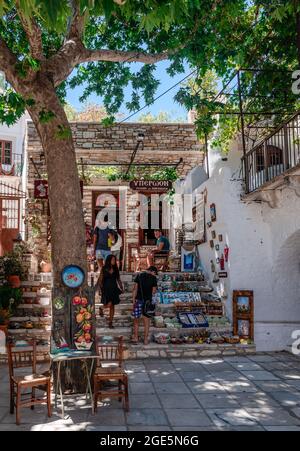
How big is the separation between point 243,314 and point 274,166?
3089 millimetres

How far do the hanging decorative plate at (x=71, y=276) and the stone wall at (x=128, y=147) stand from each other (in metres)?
7.77

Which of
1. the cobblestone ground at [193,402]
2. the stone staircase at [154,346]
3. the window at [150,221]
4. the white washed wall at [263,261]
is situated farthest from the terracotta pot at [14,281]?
the window at [150,221]

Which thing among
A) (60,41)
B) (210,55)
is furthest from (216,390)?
(60,41)

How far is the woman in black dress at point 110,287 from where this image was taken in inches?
378

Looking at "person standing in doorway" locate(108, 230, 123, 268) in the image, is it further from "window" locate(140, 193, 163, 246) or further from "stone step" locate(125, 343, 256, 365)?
"stone step" locate(125, 343, 256, 365)

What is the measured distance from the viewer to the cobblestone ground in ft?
16.9

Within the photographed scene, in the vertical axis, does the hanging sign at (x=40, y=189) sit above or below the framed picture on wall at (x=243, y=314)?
above

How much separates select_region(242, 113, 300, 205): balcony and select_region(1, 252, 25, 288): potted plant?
17.3ft

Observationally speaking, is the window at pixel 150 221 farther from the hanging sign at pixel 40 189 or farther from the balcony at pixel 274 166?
A: the balcony at pixel 274 166

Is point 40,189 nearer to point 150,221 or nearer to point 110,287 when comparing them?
point 150,221

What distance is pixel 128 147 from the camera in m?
14.7

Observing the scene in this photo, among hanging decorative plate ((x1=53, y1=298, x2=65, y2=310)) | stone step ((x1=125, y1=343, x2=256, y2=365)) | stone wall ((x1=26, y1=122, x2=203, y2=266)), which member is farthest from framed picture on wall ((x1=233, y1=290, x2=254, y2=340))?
stone wall ((x1=26, y1=122, x2=203, y2=266))

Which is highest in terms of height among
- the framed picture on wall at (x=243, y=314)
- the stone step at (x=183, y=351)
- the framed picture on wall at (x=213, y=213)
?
the framed picture on wall at (x=213, y=213)
